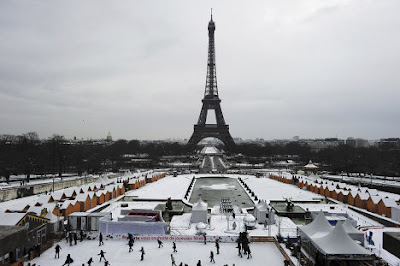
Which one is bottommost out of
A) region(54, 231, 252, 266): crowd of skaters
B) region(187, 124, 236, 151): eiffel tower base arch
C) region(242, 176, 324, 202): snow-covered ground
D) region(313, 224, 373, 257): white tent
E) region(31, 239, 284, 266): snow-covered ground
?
region(31, 239, 284, 266): snow-covered ground

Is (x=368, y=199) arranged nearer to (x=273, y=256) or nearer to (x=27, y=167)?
(x=273, y=256)

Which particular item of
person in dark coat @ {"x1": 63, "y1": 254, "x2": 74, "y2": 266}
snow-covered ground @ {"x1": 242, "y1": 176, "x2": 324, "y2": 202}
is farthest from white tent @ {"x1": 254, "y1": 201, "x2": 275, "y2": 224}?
person in dark coat @ {"x1": 63, "y1": 254, "x2": 74, "y2": 266}

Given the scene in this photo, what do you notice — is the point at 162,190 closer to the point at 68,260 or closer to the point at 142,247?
the point at 142,247

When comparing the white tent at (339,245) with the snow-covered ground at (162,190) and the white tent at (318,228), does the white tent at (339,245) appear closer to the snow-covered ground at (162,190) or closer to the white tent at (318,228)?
the white tent at (318,228)

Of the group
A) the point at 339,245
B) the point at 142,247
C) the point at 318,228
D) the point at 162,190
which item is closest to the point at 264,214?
the point at 318,228

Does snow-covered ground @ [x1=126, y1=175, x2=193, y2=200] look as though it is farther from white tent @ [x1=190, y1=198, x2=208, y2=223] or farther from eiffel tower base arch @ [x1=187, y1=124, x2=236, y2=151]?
eiffel tower base arch @ [x1=187, y1=124, x2=236, y2=151]

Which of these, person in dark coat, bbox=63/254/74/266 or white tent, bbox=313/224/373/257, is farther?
person in dark coat, bbox=63/254/74/266

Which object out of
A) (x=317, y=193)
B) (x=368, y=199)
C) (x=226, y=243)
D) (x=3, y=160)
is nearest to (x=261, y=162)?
(x=317, y=193)
